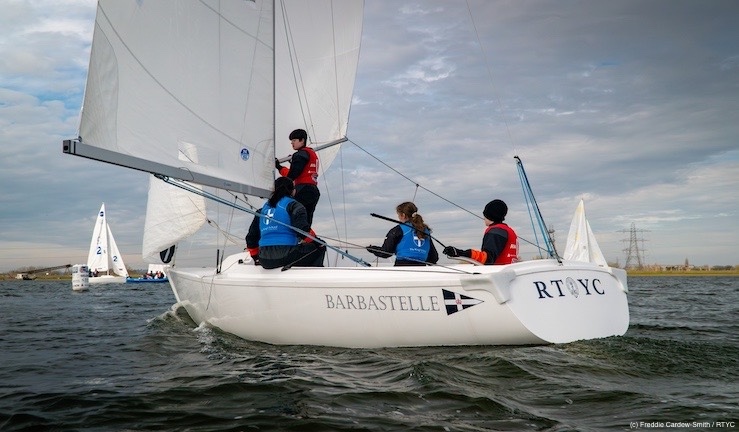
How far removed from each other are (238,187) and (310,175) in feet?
3.24

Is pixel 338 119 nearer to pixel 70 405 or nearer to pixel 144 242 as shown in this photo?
pixel 144 242

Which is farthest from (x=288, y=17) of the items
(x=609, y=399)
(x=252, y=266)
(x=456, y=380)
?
(x=609, y=399)

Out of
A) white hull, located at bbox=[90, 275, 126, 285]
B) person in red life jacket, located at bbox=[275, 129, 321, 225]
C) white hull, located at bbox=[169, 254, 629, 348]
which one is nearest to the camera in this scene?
white hull, located at bbox=[169, 254, 629, 348]

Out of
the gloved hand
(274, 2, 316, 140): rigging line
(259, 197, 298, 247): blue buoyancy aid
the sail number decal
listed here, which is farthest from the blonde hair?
(274, 2, 316, 140): rigging line

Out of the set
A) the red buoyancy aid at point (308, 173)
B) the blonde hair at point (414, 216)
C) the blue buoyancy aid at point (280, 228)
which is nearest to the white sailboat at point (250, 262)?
the blue buoyancy aid at point (280, 228)

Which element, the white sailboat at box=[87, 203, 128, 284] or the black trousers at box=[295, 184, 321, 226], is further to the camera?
the white sailboat at box=[87, 203, 128, 284]

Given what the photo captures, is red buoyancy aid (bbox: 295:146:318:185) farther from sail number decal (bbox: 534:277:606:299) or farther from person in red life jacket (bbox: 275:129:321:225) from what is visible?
sail number decal (bbox: 534:277:606:299)

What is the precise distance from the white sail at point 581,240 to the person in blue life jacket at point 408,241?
2862cm

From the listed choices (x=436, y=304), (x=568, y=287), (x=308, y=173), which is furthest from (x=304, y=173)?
(x=568, y=287)

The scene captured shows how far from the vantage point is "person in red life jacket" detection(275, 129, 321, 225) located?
23.2 feet

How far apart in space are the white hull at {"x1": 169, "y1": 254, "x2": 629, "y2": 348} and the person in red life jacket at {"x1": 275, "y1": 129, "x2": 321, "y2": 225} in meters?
1.48

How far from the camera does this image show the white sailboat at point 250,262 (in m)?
4.68

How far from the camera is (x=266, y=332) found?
6000 mm

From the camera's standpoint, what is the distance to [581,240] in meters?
32.9
